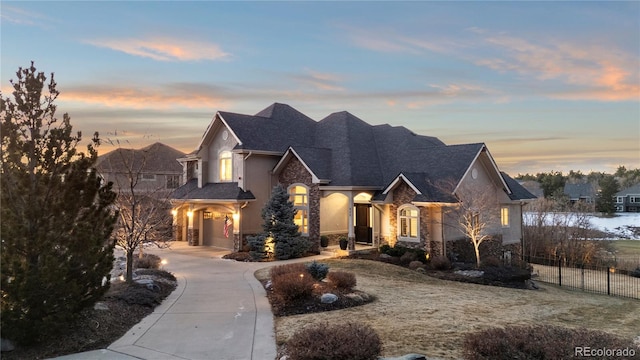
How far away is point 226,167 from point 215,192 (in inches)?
73.0

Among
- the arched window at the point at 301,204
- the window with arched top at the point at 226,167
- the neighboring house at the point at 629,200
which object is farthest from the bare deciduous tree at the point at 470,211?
the neighboring house at the point at 629,200

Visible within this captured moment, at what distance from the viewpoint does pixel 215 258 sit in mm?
21578

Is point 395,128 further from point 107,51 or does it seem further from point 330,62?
point 107,51

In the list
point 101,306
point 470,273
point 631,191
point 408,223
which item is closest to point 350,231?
point 408,223

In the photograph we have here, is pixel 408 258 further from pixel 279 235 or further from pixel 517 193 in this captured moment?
pixel 517 193

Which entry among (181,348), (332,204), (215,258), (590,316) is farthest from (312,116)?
(181,348)

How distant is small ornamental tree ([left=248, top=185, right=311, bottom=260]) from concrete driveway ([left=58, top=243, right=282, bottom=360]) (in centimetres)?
486

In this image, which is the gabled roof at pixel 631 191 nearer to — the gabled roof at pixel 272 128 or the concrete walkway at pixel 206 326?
the gabled roof at pixel 272 128

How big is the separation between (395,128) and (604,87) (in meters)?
12.0

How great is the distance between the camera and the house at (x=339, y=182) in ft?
72.0

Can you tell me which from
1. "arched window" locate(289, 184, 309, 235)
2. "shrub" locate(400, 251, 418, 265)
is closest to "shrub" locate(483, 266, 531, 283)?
"shrub" locate(400, 251, 418, 265)

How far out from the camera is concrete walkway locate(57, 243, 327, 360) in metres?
7.96

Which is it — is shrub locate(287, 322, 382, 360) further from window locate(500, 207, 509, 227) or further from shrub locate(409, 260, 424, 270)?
window locate(500, 207, 509, 227)

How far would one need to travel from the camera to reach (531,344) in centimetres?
639
